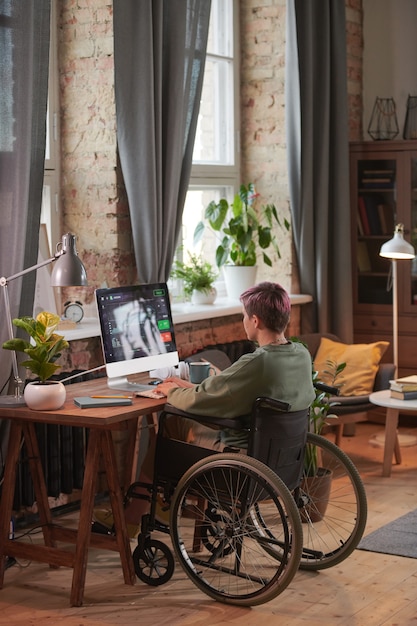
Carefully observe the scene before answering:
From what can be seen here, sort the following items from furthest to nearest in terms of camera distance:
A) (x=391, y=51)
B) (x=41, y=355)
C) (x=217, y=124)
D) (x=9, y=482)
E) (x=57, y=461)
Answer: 1. (x=391, y=51)
2. (x=217, y=124)
3. (x=57, y=461)
4. (x=9, y=482)
5. (x=41, y=355)

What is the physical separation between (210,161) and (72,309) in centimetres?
188

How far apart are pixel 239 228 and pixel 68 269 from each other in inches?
93.7

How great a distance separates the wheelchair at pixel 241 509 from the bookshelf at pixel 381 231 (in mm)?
2707

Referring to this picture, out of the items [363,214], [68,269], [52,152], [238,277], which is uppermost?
[52,152]

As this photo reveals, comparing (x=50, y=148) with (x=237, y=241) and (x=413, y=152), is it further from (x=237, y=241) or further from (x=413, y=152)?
(x=413, y=152)

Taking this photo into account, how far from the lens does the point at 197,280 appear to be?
233 inches

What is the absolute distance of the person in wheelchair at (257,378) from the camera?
12.3ft

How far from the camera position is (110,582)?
4.05 meters

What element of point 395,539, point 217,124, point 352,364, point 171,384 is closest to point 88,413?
point 171,384

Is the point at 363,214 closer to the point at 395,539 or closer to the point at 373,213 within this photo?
the point at 373,213

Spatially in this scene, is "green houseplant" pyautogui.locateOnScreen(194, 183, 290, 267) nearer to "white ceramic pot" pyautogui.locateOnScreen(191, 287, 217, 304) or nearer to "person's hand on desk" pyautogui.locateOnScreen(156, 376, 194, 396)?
"white ceramic pot" pyautogui.locateOnScreen(191, 287, 217, 304)

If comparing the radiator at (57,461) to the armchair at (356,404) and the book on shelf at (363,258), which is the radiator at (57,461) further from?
the book on shelf at (363,258)

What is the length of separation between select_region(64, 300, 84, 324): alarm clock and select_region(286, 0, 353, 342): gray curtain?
2.07 meters

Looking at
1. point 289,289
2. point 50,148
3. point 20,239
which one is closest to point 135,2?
point 50,148
